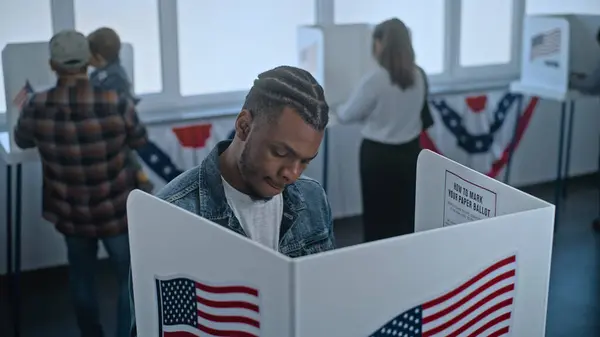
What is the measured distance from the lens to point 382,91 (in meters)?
3.42

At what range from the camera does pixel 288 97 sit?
1.23 metres

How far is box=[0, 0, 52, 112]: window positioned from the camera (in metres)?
3.96

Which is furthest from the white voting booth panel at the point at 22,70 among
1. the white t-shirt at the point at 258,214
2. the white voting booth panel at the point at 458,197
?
the white voting booth panel at the point at 458,197

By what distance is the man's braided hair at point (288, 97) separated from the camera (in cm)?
123

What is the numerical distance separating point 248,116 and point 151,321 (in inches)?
13.6

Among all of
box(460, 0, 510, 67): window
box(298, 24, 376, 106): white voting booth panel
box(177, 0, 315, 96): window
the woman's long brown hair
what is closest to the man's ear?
the woman's long brown hair

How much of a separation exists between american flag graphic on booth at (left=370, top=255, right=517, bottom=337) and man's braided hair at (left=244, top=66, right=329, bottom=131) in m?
0.34

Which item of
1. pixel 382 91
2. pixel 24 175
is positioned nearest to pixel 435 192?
pixel 382 91

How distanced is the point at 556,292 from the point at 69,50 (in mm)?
2338

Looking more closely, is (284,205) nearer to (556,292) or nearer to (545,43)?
(556,292)

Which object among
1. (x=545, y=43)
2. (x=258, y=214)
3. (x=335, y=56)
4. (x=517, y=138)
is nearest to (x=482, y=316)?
(x=258, y=214)

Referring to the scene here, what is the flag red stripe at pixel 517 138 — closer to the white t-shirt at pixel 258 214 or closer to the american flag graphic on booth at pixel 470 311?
the white t-shirt at pixel 258 214

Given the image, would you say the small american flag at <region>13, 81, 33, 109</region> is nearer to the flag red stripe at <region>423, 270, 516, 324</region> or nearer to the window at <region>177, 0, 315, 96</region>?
the window at <region>177, 0, 315, 96</region>

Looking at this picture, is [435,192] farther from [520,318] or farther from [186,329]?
[186,329]
